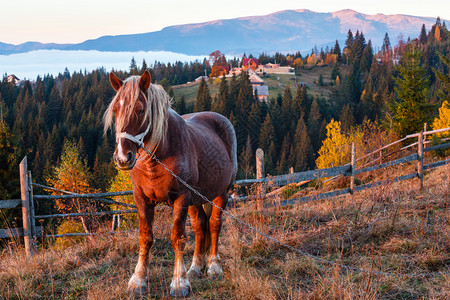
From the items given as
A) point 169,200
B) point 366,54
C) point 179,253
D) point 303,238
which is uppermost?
point 366,54

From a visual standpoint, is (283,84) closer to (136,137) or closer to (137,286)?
(137,286)

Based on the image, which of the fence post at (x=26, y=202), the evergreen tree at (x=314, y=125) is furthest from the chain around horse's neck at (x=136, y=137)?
the evergreen tree at (x=314, y=125)

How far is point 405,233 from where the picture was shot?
214 inches

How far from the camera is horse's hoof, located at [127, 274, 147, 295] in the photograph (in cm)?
378

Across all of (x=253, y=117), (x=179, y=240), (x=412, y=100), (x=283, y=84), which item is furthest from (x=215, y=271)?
(x=283, y=84)

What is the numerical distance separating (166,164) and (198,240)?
1.29 m

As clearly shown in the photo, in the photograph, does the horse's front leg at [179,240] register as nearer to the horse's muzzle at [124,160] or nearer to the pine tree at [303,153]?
the horse's muzzle at [124,160]

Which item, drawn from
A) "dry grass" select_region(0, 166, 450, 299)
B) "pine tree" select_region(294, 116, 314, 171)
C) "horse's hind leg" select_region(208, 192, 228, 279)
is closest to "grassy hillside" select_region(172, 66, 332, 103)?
"pine tree" select_region(294, 116, 314, 171)

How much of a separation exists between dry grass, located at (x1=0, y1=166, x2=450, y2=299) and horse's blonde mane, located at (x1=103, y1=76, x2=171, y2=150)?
4.49ft

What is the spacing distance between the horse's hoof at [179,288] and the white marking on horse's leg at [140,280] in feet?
0.95

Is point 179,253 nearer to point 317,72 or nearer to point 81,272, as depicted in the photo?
point 81,272

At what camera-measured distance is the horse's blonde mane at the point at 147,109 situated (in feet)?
10.8

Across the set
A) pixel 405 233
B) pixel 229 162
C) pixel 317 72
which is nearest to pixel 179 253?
pixel 229 162

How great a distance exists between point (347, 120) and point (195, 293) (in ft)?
256
